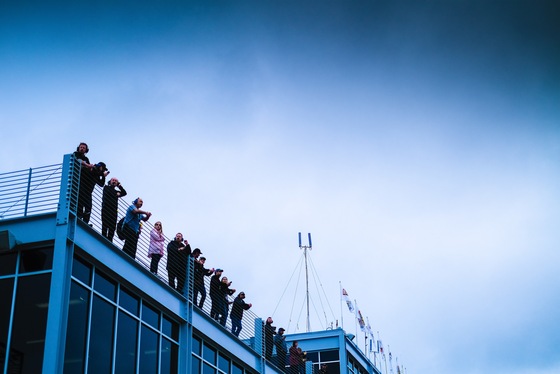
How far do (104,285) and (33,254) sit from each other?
2.13 meters

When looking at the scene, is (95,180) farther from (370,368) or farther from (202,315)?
(370,368)

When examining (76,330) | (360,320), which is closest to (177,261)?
(76,330)

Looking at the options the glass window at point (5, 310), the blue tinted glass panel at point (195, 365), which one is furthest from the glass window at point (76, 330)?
the blue tinted glass panel at point (195, 365)

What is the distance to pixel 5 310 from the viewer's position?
18047 mm

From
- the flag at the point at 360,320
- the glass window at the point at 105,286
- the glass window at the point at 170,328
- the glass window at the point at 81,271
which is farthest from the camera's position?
the flag at the point at 360,320

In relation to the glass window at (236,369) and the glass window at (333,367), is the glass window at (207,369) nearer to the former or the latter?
the glass window at (236,369)

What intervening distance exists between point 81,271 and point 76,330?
4.78 ft

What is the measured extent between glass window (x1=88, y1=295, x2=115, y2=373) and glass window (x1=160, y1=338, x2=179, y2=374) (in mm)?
3049

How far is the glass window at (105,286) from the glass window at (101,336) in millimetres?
228

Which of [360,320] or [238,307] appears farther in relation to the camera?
[360,320]

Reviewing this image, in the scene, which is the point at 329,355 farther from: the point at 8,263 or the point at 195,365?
the point at 8,263

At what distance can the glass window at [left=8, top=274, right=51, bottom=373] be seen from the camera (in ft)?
57.1

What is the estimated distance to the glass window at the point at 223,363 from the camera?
2664 centimetres

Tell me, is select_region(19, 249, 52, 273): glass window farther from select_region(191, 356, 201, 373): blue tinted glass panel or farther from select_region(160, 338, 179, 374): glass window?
select_region(191, 356, 201, 373): blue tinted glass panel
